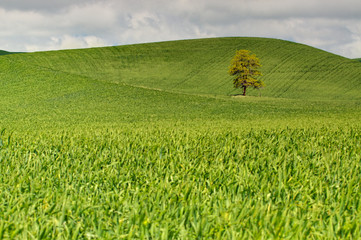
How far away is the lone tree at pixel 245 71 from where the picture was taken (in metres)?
55.9

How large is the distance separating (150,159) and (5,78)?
125ft

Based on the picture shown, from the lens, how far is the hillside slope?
5928 cm

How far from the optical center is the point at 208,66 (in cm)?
7169

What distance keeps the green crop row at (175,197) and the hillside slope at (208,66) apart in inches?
2011

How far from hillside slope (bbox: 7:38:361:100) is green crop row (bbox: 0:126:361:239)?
51.1 meters

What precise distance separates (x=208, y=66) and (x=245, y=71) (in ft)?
53.4

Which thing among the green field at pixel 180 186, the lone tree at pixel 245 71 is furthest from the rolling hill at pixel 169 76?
the green field at pixel 180 186

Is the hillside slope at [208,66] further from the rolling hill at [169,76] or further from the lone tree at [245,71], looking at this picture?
the lone tree at [245,71]

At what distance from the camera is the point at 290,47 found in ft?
269

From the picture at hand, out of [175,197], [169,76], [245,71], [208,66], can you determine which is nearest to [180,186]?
[175,197]

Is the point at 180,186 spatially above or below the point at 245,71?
below

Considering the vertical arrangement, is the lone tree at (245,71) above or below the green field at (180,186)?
above

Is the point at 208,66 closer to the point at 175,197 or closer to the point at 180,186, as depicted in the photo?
the point at 180,186

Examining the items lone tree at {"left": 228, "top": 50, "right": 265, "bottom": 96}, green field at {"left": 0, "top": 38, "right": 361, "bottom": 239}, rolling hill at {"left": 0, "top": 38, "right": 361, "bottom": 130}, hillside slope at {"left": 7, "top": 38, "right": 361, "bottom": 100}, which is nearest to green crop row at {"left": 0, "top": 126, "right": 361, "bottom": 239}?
green field at {"left": 0, "top": 38, "right": 361, "bottom": 239}
